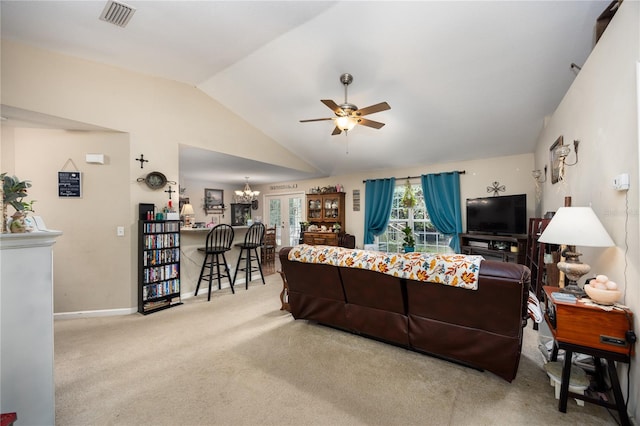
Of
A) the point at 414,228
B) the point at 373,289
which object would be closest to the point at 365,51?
the point at 373,289

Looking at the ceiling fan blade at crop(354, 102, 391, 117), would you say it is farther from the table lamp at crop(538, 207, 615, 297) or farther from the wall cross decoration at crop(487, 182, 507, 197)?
the wall cross decoration at crop(487, 182, 507, 197)

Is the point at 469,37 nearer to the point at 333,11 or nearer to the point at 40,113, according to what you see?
the point at 333,11

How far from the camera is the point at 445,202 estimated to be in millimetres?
5254

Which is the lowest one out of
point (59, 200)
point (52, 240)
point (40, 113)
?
point (52, 240)

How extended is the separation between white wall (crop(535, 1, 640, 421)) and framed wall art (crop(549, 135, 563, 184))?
434 mm

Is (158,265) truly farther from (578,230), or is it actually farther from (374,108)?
(578,230)

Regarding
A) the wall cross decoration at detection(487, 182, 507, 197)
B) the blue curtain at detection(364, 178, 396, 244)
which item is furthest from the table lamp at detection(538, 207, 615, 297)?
the blue curtain at detection(364, 178, 396, 244)

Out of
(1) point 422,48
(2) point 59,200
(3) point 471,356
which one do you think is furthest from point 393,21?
(2) point 59,200

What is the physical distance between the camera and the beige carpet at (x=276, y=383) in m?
1.63

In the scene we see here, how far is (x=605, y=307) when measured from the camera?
1.52 meters

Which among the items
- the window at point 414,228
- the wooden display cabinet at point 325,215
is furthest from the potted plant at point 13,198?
the window at point 414,228

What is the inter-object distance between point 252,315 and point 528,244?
3.89 meters

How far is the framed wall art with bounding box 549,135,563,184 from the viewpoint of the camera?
2883 millimetres

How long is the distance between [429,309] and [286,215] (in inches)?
247
